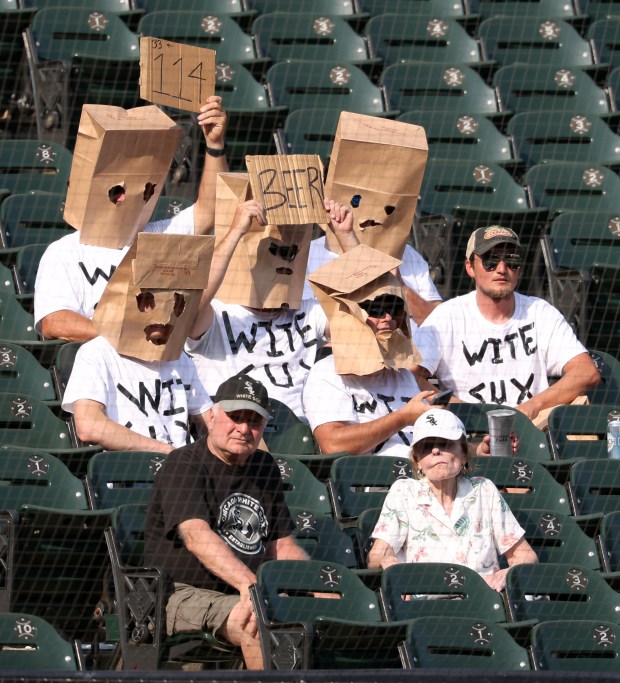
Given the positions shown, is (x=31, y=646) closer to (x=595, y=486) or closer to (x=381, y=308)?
(x=381, y=308)

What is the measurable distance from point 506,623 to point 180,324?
150 centimetres

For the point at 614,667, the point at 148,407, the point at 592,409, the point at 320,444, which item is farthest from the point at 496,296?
the point at 614,667

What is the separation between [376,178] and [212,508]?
1.89 metres

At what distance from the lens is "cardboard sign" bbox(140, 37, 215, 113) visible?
232 inches

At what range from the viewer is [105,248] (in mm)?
5977

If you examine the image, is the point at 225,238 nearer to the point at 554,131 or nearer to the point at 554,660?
the point at 554,660

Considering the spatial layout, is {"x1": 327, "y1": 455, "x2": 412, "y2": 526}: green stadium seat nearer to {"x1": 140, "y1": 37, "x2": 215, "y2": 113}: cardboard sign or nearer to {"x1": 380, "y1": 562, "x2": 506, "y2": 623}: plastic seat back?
{"x1": 380, "y1": 562, "x2": 506, "y2": 623}: plastic seat back

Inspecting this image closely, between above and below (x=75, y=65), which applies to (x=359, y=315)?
below

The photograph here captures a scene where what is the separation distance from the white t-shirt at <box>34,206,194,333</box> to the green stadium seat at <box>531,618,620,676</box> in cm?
205

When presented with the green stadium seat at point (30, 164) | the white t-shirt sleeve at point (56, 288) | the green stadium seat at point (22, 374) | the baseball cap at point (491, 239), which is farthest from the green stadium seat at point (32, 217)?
the baseball cap at point (491, 239)

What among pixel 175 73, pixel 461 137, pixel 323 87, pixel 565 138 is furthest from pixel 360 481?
pixel 565 138

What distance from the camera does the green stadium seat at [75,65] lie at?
7.35 m

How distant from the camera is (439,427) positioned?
4.94 meters

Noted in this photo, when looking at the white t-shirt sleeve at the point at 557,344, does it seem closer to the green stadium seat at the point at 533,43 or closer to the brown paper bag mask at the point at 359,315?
the brown paper bag mask at the point at 359,315
